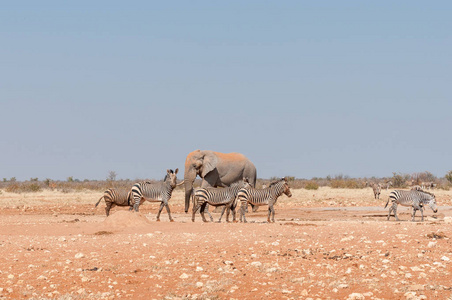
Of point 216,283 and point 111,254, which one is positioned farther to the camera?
point 111,254

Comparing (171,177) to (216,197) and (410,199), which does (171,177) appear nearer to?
(216,197)

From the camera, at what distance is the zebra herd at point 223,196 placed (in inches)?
774

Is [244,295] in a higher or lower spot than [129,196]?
lower

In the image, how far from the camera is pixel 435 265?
1066cm

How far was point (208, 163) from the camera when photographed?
28.4 meters

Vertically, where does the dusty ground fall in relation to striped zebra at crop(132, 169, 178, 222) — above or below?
below

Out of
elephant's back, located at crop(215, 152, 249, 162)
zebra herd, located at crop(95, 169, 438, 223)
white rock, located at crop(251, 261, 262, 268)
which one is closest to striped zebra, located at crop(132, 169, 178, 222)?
zebra herd, located at crop(95, 169, 438, 223)

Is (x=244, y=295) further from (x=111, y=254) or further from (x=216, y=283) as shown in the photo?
(x=111, y=254)

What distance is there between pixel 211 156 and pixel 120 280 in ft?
61.5

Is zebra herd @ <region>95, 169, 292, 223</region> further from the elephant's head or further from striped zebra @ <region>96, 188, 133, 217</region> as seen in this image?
the elephant's head

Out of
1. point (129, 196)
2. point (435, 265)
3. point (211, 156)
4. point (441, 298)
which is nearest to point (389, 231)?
point (435, 265)

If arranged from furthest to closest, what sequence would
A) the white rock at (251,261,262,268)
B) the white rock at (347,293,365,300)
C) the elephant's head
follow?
the elephant's head, the white rock at (251,261,262,268), the white rock at (347,293,365,300)

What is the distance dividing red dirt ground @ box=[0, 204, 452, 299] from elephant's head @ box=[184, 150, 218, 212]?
13133mm

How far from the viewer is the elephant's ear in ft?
92.8
